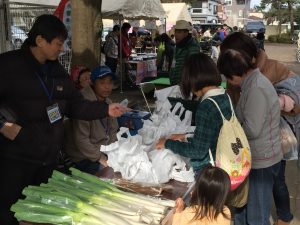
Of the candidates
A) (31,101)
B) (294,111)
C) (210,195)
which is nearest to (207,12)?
(294,111)

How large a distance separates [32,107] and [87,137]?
75 cm

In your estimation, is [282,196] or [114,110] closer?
[114,110]

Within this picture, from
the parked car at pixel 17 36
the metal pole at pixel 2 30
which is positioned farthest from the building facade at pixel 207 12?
the metal pole at pixel 2 30

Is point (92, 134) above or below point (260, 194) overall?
above

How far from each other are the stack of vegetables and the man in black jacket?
1.18 ft

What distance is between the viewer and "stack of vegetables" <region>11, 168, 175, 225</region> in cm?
214

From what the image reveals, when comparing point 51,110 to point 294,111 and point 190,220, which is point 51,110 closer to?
point 190,220

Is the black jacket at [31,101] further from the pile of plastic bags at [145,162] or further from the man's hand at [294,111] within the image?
the man's hand at [294,111]

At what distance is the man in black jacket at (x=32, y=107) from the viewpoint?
8.74ft

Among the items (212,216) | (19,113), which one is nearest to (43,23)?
(19,113)

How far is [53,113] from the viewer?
2797 mm

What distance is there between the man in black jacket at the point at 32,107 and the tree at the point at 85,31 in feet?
6.96

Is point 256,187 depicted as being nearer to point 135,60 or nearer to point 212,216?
point 212,216

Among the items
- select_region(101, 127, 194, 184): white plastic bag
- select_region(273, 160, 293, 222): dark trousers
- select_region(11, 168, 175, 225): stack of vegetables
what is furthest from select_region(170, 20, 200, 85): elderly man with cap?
select_region(11, 168, 175, 225): stack of vegetables
